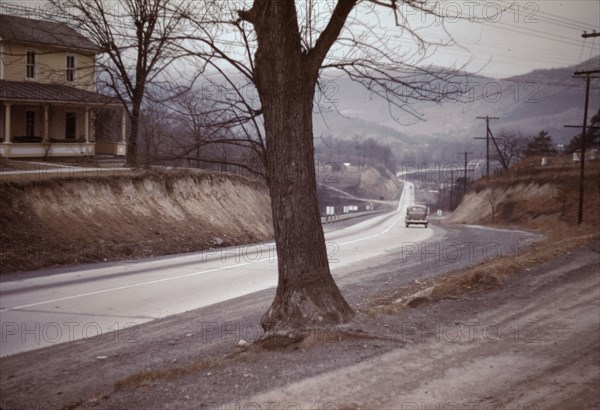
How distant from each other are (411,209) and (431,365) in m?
40.7

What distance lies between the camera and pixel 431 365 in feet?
20.3

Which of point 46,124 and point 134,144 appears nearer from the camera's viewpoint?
point 134,144

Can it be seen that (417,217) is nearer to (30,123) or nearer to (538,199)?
(538,199)

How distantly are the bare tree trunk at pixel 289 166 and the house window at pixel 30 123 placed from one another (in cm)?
3126

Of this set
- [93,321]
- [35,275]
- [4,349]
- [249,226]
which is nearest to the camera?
[4,349]

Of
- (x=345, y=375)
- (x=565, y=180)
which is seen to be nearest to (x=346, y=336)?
(x=345, y=375)

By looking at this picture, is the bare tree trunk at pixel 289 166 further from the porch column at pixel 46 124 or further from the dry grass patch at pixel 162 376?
the porch column at pixel 46 124

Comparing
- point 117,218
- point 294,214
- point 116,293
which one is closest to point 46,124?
point 117,218

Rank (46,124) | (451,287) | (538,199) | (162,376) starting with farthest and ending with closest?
(538,199) < (46,124) < (451,287) < (162,376)

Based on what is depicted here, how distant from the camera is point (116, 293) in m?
12.7

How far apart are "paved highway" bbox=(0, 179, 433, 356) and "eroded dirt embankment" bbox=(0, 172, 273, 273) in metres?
1.64

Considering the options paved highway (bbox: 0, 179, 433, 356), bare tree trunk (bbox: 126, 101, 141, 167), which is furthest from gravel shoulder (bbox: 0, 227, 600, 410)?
bare tree trunk (bbox: 126, 101, 141, 167)

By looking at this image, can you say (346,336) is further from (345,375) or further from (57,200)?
(57,200)

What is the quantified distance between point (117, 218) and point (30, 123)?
16.8m
